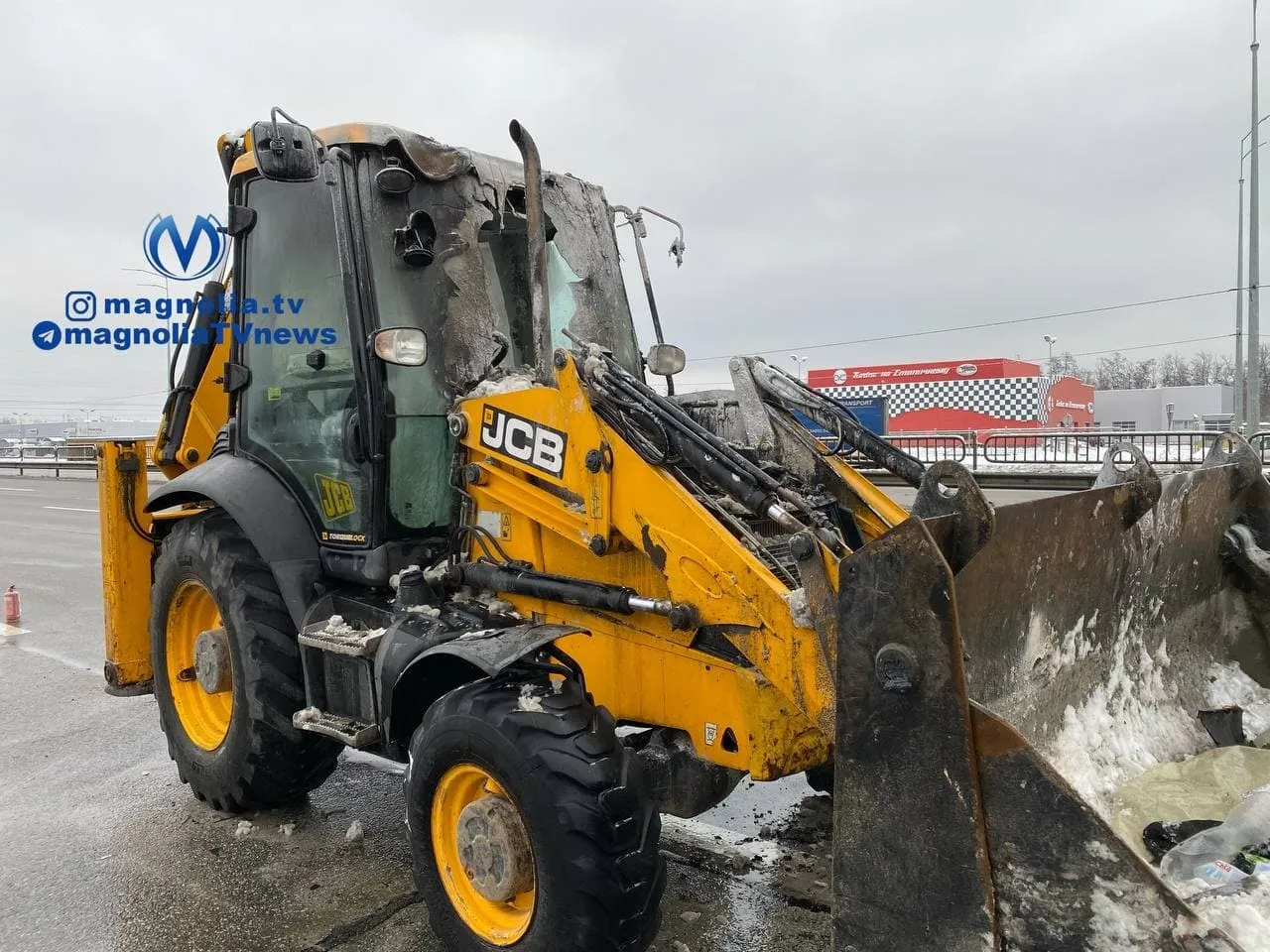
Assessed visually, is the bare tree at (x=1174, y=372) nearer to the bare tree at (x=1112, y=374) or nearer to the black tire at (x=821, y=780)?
the bare tree at (x=1112, y=374)

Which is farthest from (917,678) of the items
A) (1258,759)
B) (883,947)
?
(1258,759)

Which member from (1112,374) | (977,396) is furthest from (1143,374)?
(977,396)

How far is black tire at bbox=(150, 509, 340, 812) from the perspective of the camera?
4.13 meters

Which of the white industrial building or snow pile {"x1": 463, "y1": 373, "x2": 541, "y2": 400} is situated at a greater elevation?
the white industrial building

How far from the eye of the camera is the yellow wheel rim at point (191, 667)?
4.73 m

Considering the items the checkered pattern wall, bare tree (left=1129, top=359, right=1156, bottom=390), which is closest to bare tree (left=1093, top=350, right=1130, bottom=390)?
bare tree (left=1129, top=359, right=1156, bottom=390)

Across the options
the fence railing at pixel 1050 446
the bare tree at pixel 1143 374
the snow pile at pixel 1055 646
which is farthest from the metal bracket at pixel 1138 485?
the bare tree at pixel 1143 374

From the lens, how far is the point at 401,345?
144 inches

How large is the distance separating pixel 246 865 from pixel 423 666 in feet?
4.46

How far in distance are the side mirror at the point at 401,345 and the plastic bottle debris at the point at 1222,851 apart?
2.84 meters

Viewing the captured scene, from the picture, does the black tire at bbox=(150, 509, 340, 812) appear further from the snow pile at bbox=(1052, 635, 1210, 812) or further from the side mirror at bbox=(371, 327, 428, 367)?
the snow pile at bbox=(1052, 635, 1210, 812)

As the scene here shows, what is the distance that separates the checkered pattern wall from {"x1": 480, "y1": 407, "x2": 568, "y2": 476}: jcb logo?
32614mm

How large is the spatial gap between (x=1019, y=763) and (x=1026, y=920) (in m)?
0.32

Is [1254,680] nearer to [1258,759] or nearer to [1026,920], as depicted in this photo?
[1258,759]
